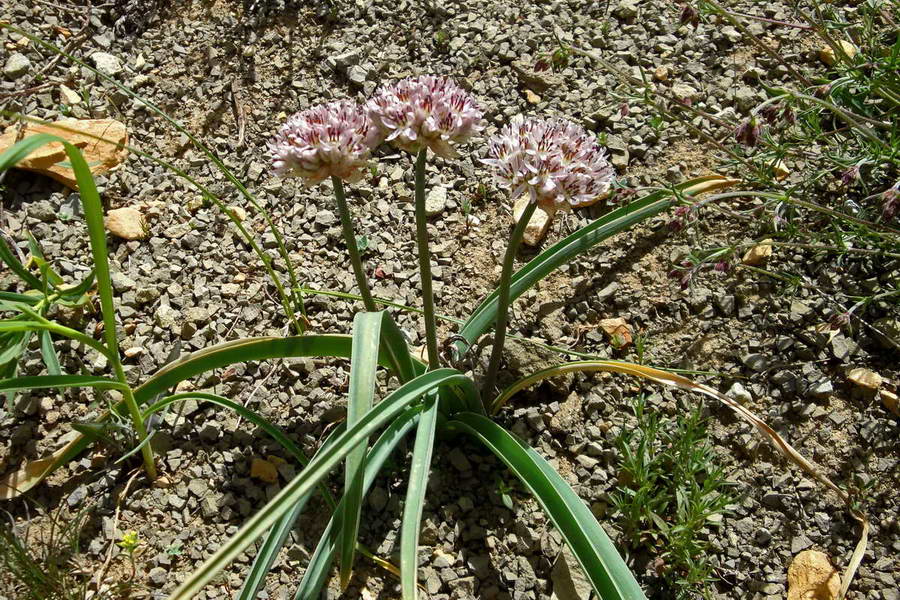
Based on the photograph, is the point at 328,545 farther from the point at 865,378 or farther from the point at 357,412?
the point at 865,378

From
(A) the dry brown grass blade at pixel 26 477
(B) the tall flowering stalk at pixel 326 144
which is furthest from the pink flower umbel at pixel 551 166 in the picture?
(A) the dry brown grass blade at pixel 26 477

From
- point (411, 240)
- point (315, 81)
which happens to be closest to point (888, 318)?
point (411, 240)

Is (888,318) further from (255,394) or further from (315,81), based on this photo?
(315,81)

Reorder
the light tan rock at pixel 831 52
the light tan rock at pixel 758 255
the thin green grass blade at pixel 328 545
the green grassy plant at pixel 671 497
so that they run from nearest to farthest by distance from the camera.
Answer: the thin green grass blade at pixel 328 545 < the green grassy plant at pixel 671 497 < the light tan rock at pixel 758 255 < the light tan rock at pixel 831 52

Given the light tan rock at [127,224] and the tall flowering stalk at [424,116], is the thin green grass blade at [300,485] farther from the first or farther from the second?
the light tan rock at [127,224]

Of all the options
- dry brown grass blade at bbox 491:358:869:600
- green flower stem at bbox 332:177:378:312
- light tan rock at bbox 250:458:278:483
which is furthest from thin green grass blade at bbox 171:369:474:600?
light tan rock at bbox 250:458:278:483
